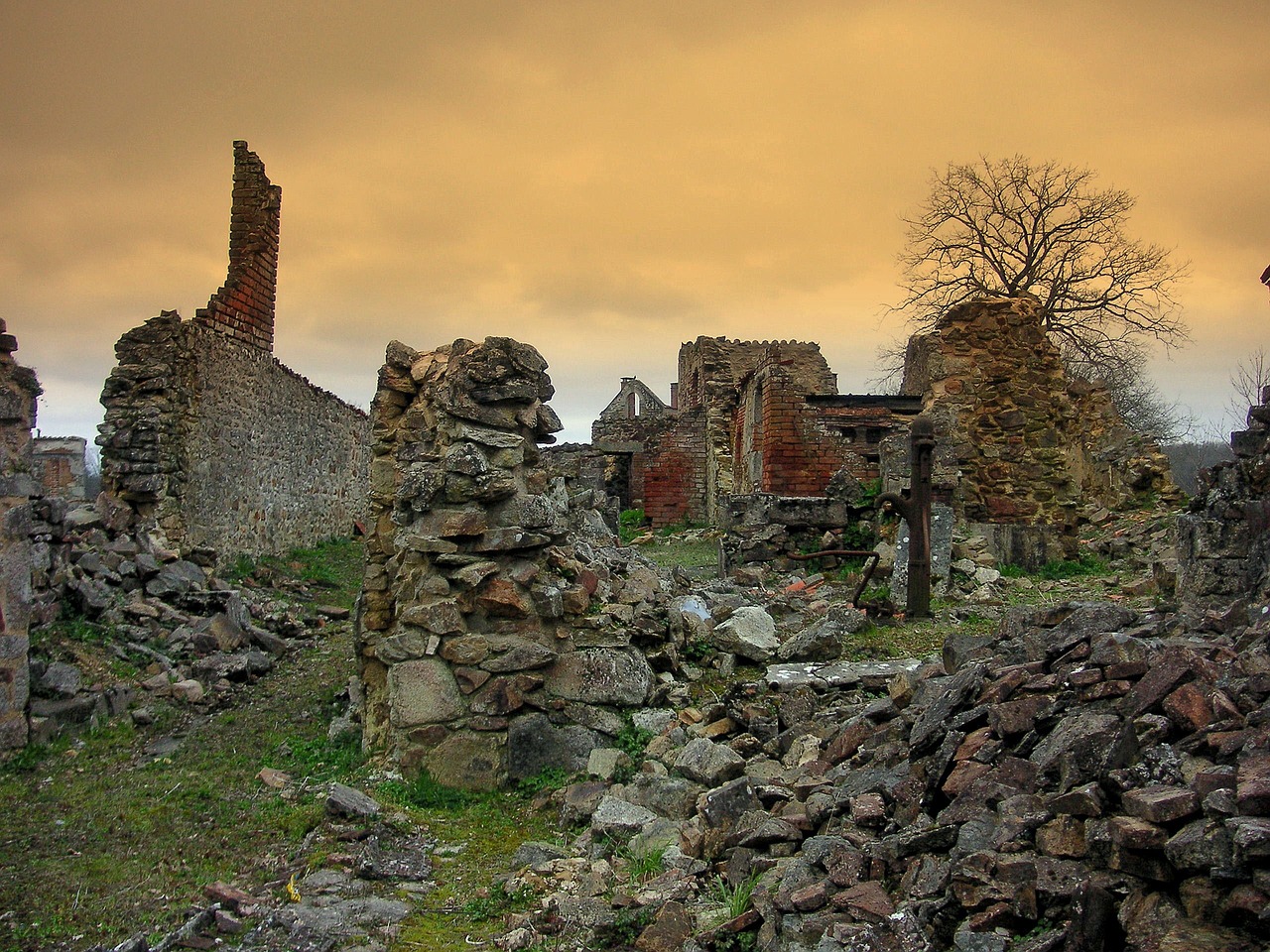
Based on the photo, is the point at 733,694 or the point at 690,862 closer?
the point at 690,862

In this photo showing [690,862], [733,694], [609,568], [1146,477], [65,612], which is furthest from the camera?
[1146,477]

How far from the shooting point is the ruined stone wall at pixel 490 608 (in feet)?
17.6

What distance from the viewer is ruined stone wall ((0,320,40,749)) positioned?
6.17m

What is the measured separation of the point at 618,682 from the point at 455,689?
0.98 m

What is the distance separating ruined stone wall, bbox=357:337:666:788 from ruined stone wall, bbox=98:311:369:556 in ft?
21.7

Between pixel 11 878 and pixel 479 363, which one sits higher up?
pixel 479 363

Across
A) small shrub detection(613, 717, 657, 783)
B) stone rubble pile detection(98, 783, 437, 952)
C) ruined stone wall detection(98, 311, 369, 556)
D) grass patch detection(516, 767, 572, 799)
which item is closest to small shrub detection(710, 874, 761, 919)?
stone rubble pile detection(98, 783, 437, 952)

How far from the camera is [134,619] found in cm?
877

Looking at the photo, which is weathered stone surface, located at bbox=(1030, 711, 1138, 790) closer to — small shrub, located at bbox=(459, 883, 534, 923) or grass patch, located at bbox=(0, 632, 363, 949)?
small shrub, located at bbox=(459, 883, 534, 923)

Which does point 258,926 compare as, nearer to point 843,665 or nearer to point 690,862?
point 690,862

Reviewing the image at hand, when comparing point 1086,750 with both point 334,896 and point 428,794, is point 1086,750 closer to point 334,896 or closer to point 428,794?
point 334,896

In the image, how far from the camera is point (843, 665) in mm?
6176

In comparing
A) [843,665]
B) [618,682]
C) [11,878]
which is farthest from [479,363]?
[11,878]

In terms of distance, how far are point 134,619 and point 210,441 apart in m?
4.52
